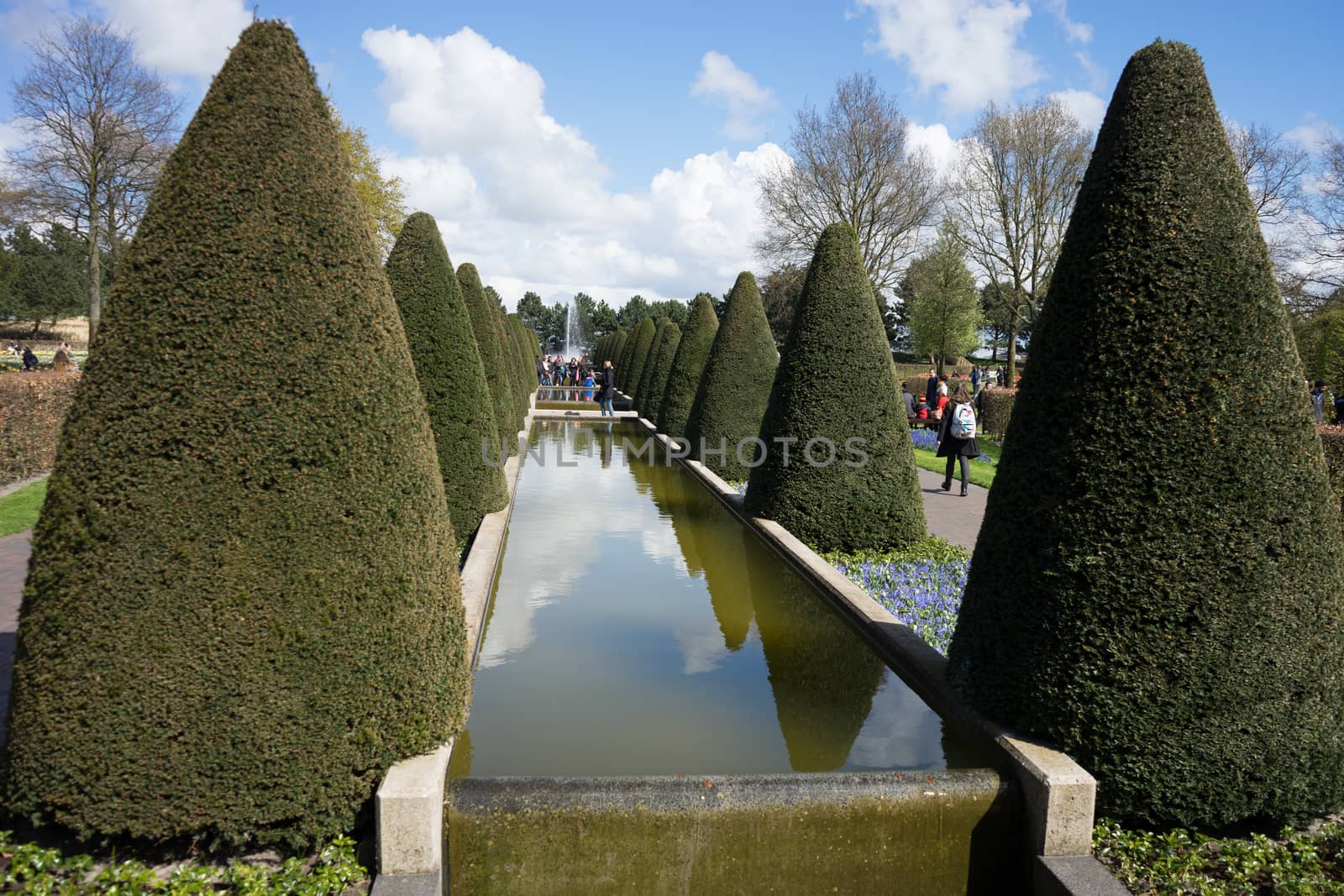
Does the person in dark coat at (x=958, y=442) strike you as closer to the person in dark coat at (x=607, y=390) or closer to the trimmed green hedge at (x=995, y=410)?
the trimmed green hedge at (x=995, y=410)

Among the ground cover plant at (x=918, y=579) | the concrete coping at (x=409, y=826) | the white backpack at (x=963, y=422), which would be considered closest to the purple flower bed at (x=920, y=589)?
the ground cover plant at (x=918, y=579)

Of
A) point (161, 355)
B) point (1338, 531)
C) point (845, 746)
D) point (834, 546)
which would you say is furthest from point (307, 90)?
point (834, 546)

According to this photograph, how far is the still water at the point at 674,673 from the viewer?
4266mm

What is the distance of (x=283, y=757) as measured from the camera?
3271mm

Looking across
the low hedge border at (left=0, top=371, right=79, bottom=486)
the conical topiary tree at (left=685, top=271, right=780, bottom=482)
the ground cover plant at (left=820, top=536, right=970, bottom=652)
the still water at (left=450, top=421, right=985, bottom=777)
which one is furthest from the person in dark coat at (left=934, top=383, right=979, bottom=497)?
the low hedge border at (left=0, top=371, right=79, bottom=486)

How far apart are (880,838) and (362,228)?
3405mm

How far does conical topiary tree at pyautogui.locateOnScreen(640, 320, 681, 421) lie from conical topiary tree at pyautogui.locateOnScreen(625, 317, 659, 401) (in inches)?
151

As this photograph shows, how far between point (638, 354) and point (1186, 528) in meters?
29.3

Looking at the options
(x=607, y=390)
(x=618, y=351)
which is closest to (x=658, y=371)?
(x=607, y=390)

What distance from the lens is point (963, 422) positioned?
12.6 meters

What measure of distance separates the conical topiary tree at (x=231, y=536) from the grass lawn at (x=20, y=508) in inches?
263

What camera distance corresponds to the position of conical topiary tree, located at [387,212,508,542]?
27.3ft

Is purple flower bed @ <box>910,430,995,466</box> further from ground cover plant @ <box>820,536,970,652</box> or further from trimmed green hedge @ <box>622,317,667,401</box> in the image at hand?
ground cover plant @ <box>820,536,970,652</box>

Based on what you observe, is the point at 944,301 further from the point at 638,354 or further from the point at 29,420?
the point at 29,420
